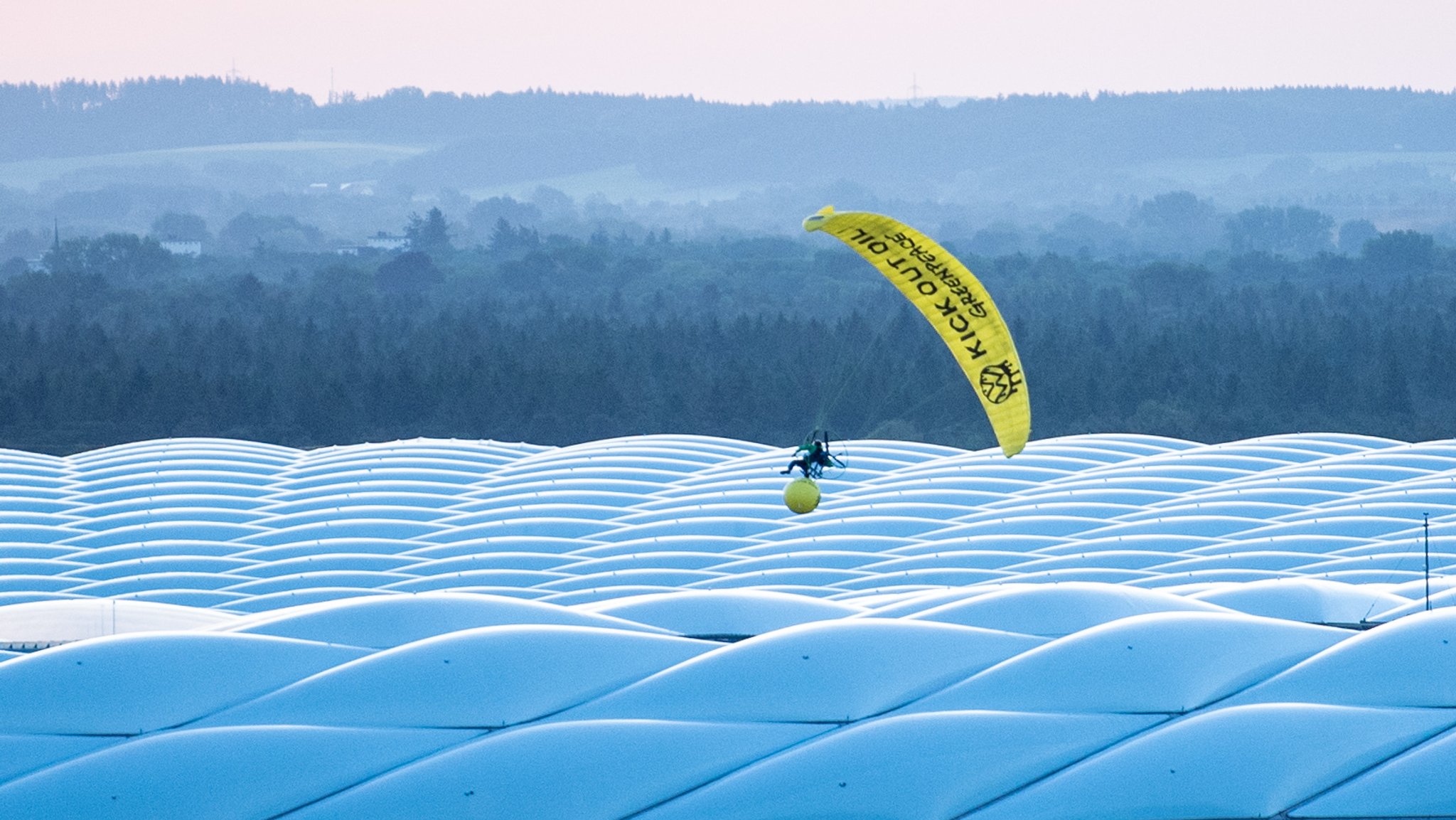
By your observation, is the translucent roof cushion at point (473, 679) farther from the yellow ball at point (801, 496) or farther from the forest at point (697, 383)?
the forest at point (697, 383)

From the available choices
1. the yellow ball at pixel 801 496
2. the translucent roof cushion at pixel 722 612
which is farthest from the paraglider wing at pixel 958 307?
the translucent roof cushion at pixel 722 612

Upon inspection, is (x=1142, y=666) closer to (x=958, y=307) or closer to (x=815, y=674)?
(x=815, y=674)

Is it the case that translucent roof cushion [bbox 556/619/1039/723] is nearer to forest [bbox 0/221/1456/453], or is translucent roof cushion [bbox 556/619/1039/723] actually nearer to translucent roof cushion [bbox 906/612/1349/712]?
translucent roof cushion [bbox 906/612/1349/712]

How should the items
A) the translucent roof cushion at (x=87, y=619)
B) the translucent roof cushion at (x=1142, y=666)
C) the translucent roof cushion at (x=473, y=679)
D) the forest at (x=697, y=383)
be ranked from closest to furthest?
the translucent roof cushion at (x=473, y=679) < the translucent roof cushion at (x=1142, y=666) < the translucent roof cushion at (x=87, y=619) < the forest at (x=697, y=383)

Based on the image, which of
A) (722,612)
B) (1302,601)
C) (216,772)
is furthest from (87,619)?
(1302,601)

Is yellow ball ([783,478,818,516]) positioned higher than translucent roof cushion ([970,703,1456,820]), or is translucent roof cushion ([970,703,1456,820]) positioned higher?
yellow ball ([783,478,818,516])

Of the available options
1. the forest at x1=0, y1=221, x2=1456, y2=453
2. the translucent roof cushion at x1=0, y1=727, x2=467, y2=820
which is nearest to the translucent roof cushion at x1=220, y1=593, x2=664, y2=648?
the translucent roof cushion at x1=0, y1=727, x2=467, y2=820
